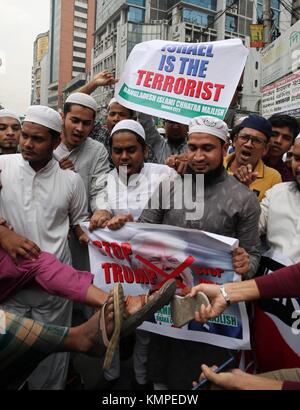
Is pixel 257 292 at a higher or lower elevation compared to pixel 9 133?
lower

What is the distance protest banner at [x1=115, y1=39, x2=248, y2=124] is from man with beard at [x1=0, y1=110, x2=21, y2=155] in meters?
1.45

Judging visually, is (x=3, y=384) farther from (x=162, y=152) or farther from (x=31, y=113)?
(x=162, y=152)

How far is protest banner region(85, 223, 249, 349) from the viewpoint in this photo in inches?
88.7

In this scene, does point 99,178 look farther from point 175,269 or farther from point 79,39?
point 79,39

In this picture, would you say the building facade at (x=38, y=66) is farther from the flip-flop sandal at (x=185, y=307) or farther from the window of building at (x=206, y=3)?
the flip-flop sandal at (x=185, y=307)

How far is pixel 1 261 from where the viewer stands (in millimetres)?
2369

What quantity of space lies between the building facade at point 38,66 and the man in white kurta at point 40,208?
12802 cm

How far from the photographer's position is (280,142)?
357cm

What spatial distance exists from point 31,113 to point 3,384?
1.78m

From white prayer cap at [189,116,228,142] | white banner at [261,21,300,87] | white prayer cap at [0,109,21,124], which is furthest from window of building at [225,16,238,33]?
white prayer cap at [189,116,228,142]

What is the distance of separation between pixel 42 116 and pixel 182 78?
1.26 metres

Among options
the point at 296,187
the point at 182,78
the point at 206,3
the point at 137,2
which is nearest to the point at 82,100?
the point at 182,78

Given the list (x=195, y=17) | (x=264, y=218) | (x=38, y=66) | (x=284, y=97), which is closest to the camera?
(x=264, y=218)

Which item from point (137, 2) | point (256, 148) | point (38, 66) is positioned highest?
point (38, 66)
